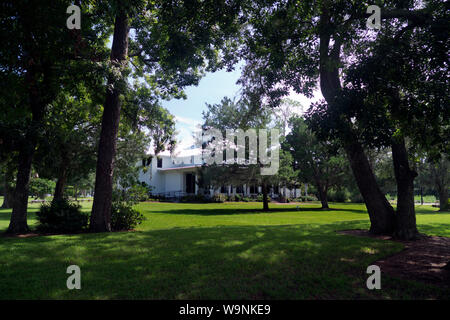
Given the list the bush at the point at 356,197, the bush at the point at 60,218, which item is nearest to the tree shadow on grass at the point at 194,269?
the bush at the point at 60,218

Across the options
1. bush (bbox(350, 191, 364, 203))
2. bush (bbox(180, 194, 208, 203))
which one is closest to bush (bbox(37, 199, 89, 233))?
bush (bbox(180, 194, 208, 203))

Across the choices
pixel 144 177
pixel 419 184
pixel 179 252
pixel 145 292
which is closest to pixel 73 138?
pixel 179 252

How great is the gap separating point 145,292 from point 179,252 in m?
2.45

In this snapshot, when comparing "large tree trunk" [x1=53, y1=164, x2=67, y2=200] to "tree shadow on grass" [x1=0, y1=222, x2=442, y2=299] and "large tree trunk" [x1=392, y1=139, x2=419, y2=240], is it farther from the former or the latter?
"large tree trunk" [x1=392, y1=139, x2=419, y2=240]

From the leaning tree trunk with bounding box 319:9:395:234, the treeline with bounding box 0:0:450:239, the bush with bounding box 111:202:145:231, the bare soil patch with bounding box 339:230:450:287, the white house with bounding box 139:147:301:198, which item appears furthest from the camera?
the white house with bounding box 139:147:301:198

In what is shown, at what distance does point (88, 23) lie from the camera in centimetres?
995

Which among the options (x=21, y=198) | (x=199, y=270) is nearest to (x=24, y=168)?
(x=21, y=198)

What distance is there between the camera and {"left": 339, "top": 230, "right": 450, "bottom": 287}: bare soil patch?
Result: 15.9 feet

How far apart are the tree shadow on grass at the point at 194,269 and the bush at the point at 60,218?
9.83ft

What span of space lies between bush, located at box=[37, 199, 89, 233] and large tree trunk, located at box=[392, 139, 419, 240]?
1081 cm

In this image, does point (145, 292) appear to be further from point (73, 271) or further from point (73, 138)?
point (73, 138)

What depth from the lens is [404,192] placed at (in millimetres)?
9414

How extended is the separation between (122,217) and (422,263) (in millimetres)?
9726

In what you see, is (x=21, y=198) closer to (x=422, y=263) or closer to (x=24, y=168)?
(x=24, y=168)
